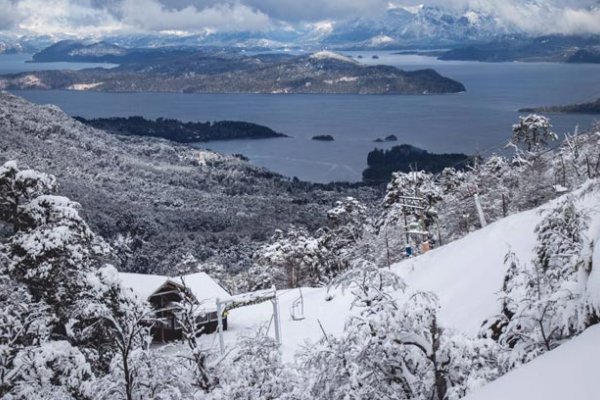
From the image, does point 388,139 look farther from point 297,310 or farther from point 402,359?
point 402,359

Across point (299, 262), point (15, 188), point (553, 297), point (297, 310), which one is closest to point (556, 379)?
point (553, 297)

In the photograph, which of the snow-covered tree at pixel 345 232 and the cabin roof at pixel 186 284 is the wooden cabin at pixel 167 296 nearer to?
the cabin roof at pixel 186 284

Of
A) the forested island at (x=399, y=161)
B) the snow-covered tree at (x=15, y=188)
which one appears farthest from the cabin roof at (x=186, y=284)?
the forested island at (x=399, y=161)

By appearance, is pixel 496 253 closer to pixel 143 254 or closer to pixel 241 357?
pixel 241 357

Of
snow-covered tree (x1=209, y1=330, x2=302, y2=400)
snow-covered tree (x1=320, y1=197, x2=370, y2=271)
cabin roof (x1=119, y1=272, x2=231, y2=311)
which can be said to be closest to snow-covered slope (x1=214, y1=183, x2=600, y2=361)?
snow-covered tree (x1=209, y1=330, x2=302, y2=400)

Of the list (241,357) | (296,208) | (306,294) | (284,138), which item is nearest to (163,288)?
(306,294)
